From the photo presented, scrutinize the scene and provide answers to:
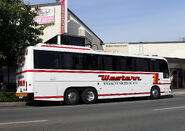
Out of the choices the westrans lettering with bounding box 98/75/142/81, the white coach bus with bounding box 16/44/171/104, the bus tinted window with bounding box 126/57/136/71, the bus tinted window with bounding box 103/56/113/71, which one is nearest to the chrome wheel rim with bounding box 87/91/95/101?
the white coach bus with bounding box 16/44/171/104

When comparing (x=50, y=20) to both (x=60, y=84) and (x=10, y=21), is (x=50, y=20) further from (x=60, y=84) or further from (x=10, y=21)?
(x=60, y=84)

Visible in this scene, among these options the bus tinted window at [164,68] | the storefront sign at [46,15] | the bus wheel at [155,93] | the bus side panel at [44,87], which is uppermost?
the storefront sign at [46,15]

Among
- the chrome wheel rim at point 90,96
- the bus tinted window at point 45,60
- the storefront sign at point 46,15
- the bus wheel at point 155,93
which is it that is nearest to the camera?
the bus tinted window at point 45,60

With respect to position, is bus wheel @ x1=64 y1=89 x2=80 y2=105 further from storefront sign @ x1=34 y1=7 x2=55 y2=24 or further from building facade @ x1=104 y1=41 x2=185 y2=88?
building facade @ x1=104 y1=41 x2=185 y2=88

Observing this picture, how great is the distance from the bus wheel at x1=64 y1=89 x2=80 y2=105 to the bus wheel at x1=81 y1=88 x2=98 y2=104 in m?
0.42

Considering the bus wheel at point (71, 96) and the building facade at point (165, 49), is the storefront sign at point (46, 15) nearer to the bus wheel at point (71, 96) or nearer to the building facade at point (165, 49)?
the bus wheel at point (71, 96)

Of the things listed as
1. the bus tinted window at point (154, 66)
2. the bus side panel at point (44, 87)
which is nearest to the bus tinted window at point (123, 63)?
the bus tinted window at point (154, 66)

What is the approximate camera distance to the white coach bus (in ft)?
43.4

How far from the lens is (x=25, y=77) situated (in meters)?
13.3

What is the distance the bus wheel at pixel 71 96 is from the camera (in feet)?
46.6

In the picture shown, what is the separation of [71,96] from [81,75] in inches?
55.7

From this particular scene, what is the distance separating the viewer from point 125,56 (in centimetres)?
1716

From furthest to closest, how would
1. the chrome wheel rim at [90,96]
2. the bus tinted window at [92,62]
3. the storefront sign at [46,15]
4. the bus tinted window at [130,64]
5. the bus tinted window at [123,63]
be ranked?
the storefront sign at [46,15], the bus tinted window at [130,64], the bus tinted window at [123,63], the chrome wheel rim at [90,96], the bus tinted window at [92,62]

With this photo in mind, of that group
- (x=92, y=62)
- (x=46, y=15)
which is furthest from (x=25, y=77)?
(x=46, y=15)
